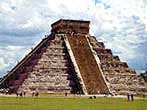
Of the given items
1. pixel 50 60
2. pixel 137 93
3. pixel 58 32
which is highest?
pixel 58 32

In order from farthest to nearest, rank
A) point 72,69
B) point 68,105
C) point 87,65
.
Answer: point 87,65, point 72,69, point 68,105

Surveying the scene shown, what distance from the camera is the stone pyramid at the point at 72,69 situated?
64188 millimetres

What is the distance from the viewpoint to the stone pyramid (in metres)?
64.2

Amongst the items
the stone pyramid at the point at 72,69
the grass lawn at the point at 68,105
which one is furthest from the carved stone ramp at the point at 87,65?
the grass lawn at the point at 68,105

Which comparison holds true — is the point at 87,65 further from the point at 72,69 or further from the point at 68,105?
the point at 68,105

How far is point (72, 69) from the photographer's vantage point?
67.0 metres

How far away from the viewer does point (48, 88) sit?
63344mm

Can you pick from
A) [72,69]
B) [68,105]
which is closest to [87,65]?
[72,69]

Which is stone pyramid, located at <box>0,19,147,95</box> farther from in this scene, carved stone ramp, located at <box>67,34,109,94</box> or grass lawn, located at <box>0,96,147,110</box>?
grass lawn, located at <box>0,96,147,110</box>

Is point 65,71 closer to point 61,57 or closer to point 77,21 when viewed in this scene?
point 61,57

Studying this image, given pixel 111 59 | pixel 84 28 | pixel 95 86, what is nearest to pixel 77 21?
pixel 84 28

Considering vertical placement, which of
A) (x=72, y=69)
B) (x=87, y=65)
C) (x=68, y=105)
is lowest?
(x=68, y=105)

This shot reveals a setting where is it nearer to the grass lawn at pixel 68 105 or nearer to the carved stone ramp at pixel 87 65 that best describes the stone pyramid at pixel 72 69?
the carved stone ramp at pixel 87 65

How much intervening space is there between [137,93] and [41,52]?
13.7 meters
